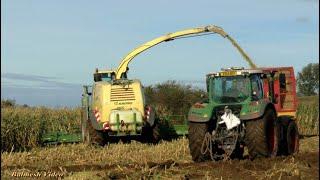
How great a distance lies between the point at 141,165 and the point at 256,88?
3290mm

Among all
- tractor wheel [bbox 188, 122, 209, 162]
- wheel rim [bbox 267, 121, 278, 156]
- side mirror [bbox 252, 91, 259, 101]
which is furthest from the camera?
side mirror [bbox 252, 91, 259, 101]

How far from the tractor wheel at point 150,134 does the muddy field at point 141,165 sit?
3.72 ft

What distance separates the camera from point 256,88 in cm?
1230

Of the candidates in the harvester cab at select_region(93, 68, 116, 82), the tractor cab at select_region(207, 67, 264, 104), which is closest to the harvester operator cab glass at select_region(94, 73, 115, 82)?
the harvester cab at select_region(93, 68, 116, 82)

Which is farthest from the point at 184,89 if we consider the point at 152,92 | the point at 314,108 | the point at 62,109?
the point at 62,109

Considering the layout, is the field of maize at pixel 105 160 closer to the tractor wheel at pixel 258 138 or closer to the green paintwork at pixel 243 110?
the tractor wheel at pixel 258 138

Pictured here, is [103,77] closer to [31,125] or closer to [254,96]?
[31,125]

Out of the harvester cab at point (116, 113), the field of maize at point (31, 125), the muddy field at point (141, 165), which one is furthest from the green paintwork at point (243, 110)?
the field of maize at point (31, 125)

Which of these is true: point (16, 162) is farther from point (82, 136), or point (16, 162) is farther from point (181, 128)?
point (181, 128)

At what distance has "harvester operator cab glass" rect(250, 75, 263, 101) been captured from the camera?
40.1 ft

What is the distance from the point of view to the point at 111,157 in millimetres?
13367

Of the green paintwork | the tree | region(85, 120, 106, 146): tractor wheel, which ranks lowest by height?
region(85, 120, 106, 146): tractor wheel

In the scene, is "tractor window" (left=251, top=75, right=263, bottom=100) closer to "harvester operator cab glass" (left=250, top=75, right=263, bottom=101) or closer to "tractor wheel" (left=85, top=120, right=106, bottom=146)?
"harvester operator cab glass" (left=250, top=75, right=263, bottom=101)

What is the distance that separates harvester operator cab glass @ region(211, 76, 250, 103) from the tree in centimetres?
4811
